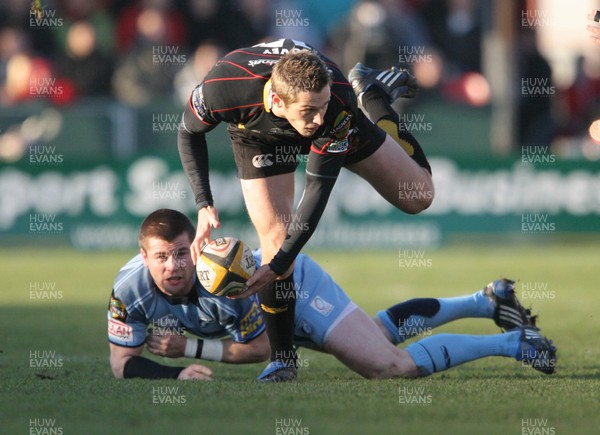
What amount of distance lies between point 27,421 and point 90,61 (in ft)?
42.6

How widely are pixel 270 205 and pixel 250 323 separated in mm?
773

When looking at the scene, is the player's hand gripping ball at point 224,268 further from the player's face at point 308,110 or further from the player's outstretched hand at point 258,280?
the player's face at point 308,110

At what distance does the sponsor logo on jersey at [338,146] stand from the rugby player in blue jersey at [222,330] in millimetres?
1068

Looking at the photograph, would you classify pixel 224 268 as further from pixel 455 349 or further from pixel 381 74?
pixel 381 74

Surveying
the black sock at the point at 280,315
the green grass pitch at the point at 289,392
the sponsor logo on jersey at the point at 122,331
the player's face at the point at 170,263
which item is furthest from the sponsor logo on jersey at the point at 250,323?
the sponsor logo on jersey at the point at 122,331

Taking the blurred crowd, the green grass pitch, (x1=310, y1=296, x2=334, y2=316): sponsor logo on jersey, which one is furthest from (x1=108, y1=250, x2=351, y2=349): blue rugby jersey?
the blurred crowd

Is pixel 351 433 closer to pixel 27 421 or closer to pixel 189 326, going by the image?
pixel 27 421

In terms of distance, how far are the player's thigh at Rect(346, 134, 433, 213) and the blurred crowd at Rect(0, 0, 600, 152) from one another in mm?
9374

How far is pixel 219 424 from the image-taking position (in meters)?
5.11

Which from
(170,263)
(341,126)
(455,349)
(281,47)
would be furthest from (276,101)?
(455,349)

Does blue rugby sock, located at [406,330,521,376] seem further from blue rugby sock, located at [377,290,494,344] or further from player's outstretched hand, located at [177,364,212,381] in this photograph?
player's outstretched hand, located at [177,364,212,381]

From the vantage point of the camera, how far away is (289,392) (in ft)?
19.9

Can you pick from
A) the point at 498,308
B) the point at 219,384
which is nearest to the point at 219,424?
the point at 219,384

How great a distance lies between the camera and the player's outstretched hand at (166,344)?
21.8 feet
